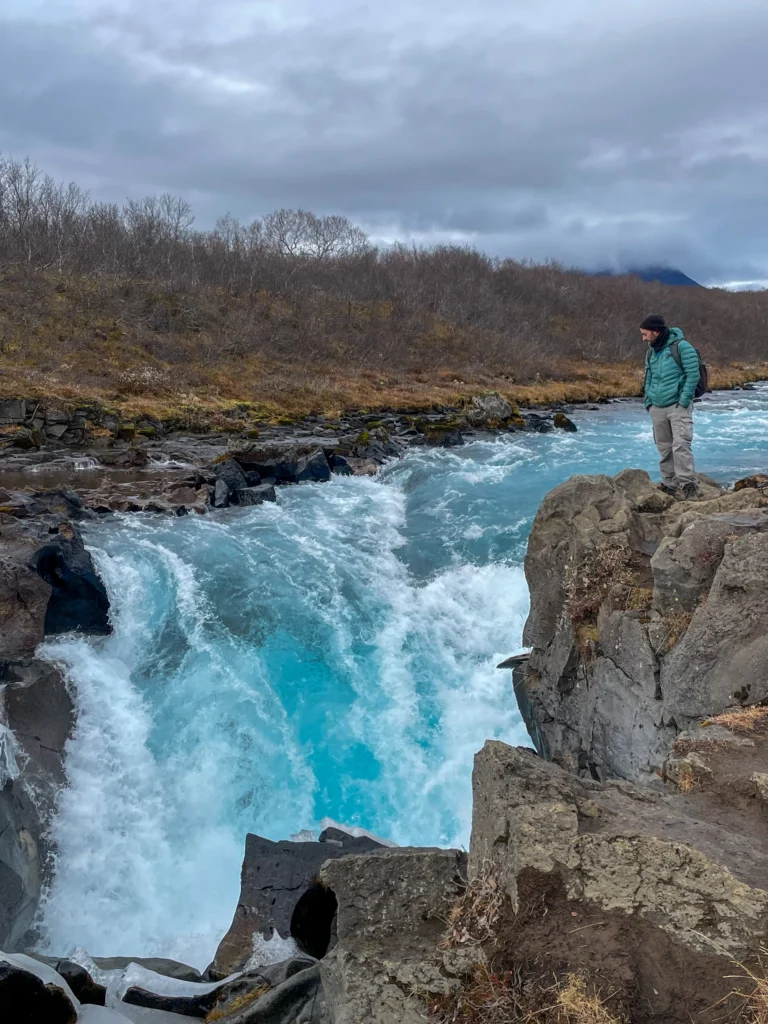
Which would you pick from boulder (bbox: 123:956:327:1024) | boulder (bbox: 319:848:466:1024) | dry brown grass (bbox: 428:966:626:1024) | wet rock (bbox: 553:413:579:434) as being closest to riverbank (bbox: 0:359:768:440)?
wet rock (bbox: 553:413:579:434)

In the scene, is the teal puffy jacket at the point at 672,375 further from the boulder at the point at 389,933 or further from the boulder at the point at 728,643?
the boulder at the point at 389,933

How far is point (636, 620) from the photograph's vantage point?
7.03m

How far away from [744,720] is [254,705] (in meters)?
A: 6.81

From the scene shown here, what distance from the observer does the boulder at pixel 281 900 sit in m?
5.70

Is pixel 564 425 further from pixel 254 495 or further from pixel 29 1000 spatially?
pixel 29 1000

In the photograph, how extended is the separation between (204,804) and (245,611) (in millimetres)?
3540

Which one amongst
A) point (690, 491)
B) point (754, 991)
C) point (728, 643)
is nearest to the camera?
point (754, 991)

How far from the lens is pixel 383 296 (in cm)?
6725

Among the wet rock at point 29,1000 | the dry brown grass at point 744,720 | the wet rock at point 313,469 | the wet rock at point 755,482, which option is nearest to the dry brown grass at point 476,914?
the dry brown grass at point 744,720

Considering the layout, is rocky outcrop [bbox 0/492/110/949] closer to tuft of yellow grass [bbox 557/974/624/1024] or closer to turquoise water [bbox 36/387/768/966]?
turquoise water [bbox 36/387/768/966]

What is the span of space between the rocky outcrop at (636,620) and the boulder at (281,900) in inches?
109

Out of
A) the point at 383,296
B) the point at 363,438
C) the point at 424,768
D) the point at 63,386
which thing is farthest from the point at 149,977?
the point at 383,296

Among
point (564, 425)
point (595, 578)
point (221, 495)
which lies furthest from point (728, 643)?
point (564, 425)

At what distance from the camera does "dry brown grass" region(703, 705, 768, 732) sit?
4.95 meters
